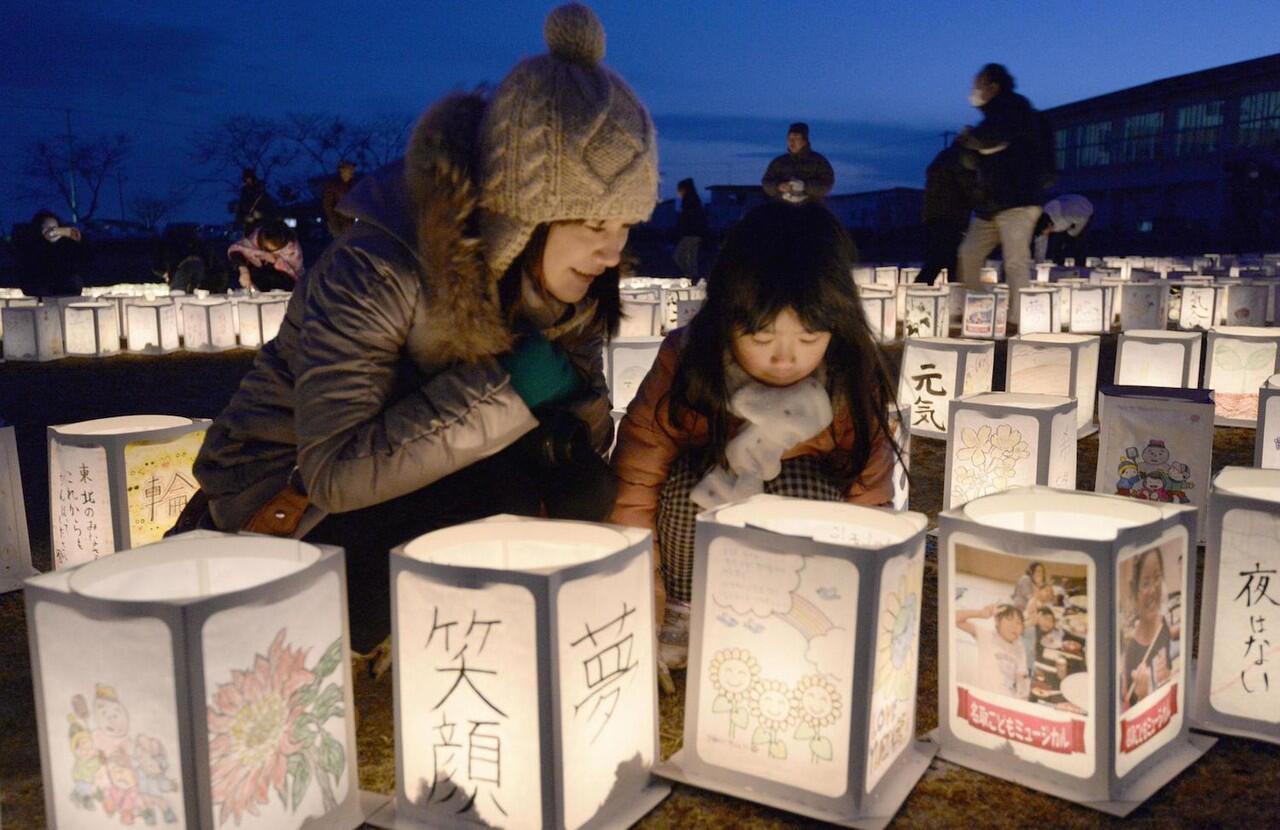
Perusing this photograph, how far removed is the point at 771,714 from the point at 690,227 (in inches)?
389

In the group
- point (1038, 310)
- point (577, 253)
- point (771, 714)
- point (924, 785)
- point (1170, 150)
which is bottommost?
point (924, 785)

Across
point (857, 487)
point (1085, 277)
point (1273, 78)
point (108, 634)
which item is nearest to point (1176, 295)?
point (1085, 277)

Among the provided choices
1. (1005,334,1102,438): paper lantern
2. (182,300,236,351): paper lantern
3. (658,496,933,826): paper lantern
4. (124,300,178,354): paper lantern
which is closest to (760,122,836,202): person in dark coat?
(1005,334,1102,438): paper lantern

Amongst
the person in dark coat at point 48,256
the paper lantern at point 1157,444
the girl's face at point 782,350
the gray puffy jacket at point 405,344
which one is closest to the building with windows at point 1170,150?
the person in dark coat at point 48,256

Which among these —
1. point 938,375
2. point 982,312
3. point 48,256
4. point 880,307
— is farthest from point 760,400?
point 48,256

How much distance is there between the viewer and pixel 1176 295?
29.8 ft

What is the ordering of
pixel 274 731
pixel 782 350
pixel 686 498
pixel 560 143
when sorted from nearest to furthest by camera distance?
pixel 274 731 → pixel 560 143 → pixel 782 350 → pixel 686 498

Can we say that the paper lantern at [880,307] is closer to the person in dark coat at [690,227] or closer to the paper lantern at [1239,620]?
the person in dark coat at [690,227]

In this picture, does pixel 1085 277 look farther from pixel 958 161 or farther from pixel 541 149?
pixel 541 149

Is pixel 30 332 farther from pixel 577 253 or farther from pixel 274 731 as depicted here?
pixel 274 731

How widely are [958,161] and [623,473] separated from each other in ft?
16.6

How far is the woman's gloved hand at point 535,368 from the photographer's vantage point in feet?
6.46

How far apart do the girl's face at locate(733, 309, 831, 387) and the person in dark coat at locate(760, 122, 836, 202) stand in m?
5.15

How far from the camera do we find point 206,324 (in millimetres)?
7867
